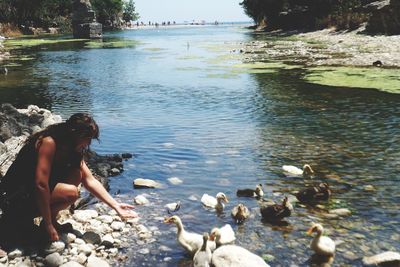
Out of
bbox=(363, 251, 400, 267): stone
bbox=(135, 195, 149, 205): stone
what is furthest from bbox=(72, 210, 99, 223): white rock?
Result: bbox=(363, 251, 400, 267): stone

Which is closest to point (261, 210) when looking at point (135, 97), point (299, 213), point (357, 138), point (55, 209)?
point (299, 213)

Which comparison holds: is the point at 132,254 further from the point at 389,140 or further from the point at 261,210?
the point at 389,140

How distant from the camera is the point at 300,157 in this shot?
13.4m

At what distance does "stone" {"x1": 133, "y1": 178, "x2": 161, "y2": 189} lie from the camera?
11.4m

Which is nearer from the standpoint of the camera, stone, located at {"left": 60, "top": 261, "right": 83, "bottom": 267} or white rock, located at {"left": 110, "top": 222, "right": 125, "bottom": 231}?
stone, located at {"left": 60, "top": 261, "right": 83, "bottom": 267}

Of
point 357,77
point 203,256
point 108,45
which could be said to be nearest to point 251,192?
point 203,256

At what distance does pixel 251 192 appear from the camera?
10.6 metres

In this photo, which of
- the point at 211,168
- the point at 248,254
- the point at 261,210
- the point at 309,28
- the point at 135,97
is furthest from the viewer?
the point at 309,28

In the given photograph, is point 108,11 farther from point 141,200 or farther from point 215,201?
point 215,201

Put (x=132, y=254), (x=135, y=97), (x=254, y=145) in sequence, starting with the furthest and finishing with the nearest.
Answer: (x=135, y=97), (x=254, y=145), (x=132, y=254)

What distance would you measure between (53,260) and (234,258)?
2.73m

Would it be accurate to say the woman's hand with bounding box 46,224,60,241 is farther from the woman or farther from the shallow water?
the shallow water

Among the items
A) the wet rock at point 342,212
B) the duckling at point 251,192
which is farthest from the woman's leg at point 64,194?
the wet rock at point 342,212

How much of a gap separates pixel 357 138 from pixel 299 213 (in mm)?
6699
